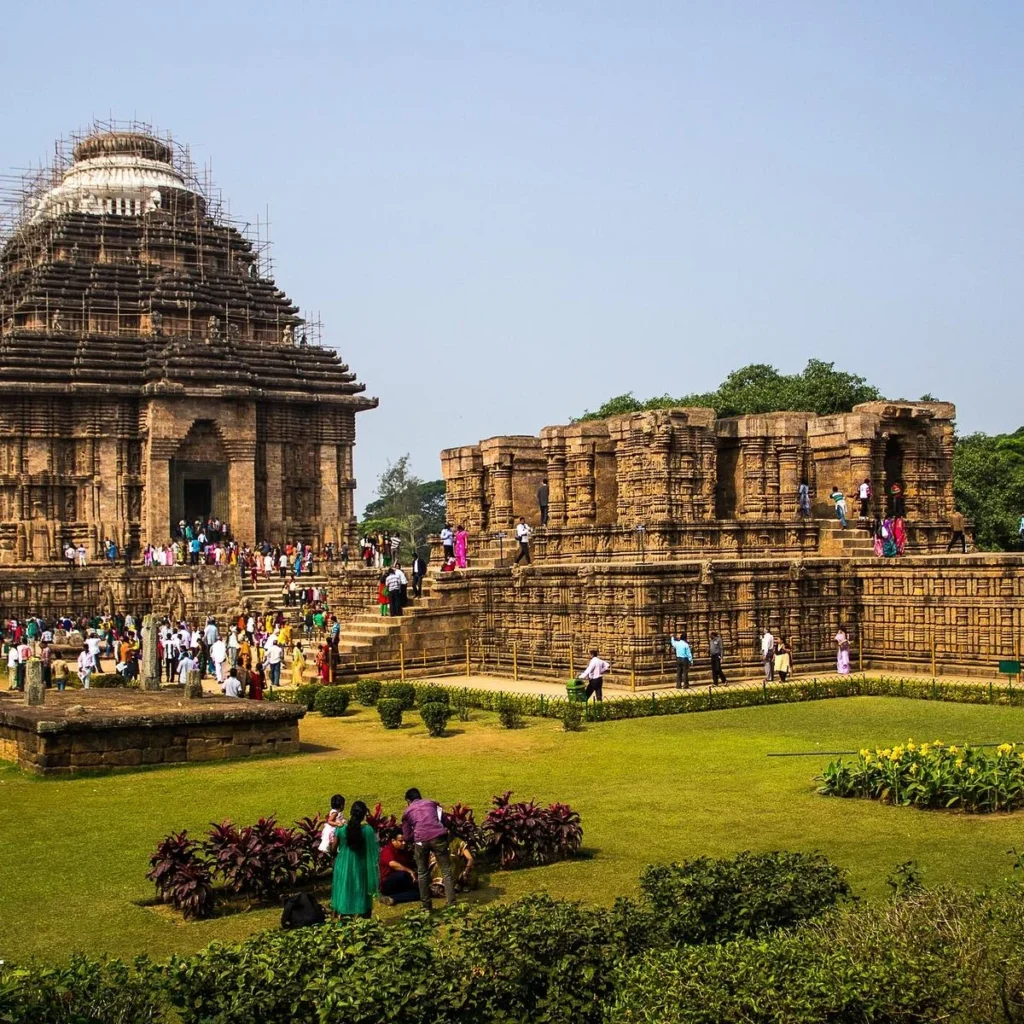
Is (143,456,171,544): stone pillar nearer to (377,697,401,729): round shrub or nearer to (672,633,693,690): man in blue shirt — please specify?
(672,633,693,690): man in blue shirt

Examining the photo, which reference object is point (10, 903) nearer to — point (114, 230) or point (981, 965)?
point (981, 965)

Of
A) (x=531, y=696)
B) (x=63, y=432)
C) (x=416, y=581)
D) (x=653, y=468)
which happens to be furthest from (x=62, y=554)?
(x=531, y=696)

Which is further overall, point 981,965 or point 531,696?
point 531,696

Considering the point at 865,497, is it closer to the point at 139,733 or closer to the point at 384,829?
the point at 139,733

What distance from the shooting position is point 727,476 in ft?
99.5

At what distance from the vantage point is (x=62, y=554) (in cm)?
4150

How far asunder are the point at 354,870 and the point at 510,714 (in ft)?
33.4

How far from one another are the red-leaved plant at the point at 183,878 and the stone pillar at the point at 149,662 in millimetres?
12760

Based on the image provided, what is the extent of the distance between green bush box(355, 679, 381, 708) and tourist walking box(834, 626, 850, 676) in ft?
26.4

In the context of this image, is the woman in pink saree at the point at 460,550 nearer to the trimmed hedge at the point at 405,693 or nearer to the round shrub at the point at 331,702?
the trimmed hedge at the point at 405,693

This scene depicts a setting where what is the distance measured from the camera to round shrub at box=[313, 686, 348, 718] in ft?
74.7

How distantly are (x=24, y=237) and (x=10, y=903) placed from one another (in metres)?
41.2

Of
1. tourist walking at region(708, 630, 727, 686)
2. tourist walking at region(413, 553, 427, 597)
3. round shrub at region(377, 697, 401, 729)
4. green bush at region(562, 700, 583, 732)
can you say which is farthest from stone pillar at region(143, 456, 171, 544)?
green bush at region(562, 700, 583, 732)

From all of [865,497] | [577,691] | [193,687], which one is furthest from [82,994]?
[865,497]
